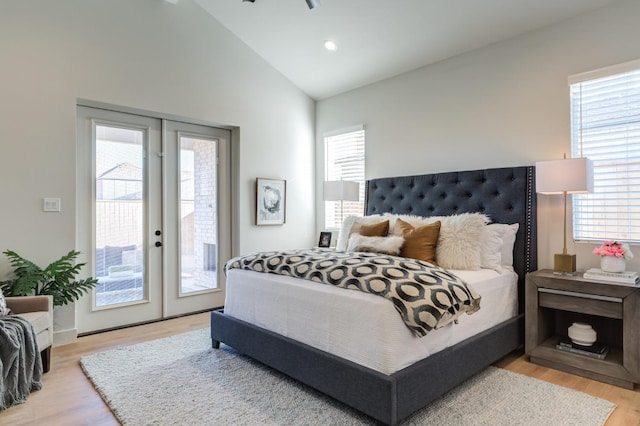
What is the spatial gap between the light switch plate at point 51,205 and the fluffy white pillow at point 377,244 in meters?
2.66

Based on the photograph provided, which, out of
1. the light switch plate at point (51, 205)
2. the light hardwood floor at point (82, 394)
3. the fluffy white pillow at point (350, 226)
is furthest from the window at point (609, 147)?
the light switch plate at point (51, 205)

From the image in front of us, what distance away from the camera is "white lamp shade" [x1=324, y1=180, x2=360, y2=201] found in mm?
4500

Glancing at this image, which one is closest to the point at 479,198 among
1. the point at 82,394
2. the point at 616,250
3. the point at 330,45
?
the point at 616,250

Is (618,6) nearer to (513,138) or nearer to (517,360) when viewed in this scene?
(513,138)

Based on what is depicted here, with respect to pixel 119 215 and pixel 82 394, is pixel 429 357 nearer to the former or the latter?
pixel 82 394

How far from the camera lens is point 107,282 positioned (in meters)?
3.84

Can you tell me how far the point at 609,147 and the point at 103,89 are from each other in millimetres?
4445

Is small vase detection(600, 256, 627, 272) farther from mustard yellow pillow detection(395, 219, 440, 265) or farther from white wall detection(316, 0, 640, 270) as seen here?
mustard yellow pillow detection(395, 219, 440, 265)

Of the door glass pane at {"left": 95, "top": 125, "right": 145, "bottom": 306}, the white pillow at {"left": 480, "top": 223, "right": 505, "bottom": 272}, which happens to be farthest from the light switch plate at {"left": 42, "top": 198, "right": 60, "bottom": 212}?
the white pillow at {"left": 480, "top": 223, "right": 505, "bottom": 272}

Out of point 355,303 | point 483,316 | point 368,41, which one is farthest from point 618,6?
point 355,303

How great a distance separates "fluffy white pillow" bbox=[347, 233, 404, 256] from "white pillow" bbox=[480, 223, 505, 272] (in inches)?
27.0

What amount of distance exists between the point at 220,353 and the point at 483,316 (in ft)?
6.72

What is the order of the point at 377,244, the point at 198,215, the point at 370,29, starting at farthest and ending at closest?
the point at 198,215, the point at 370,29, the point at 377,244

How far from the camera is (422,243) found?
316 cm
